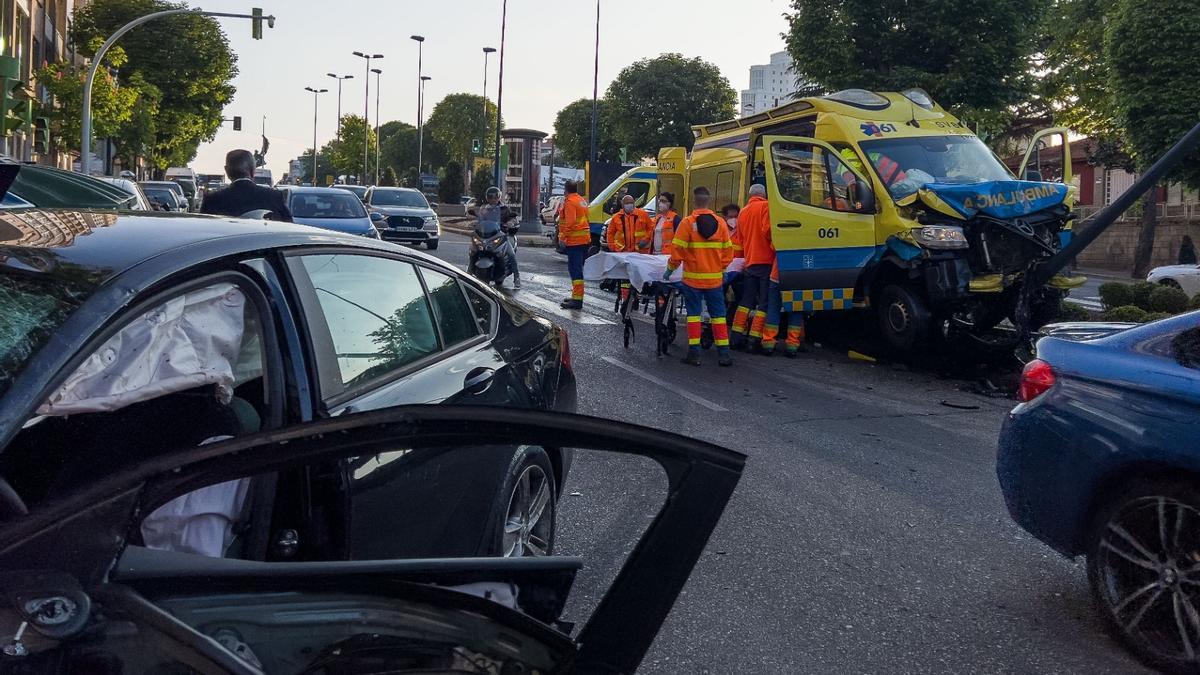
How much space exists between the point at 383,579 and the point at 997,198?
33.4 feet

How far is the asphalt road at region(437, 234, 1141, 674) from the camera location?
14.0 ft

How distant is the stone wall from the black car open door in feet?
137

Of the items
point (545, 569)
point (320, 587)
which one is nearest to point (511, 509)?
point (545, 569)

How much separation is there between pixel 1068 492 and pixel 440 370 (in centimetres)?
251

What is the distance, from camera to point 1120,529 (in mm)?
4281

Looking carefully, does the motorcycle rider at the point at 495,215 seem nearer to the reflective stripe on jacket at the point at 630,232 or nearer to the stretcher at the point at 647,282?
the reflective stripe on jacket at the point at 630,232

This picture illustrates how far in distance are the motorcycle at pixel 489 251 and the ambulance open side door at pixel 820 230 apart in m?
4.70

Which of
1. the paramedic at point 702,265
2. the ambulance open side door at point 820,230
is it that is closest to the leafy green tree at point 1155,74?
the ambulance open side door at point 820,230

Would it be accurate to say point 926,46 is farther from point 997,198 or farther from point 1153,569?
point 1153,569

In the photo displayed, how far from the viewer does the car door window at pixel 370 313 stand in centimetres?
316

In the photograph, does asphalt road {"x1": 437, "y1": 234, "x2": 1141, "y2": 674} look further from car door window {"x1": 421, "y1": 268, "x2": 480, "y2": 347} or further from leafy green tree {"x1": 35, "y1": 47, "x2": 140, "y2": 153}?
leafy green tree {"x1": 35, "y1": 47, "x2": 140, "y2": 153}

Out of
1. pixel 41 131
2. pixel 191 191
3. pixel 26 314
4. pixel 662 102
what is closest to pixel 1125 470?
pixel 26 314

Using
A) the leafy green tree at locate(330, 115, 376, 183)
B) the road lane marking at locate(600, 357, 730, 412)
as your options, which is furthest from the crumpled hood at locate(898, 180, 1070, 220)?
the leafy green tree at locate(330, 115, 376, 183)

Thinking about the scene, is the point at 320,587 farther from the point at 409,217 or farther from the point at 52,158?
the point at 52,158
